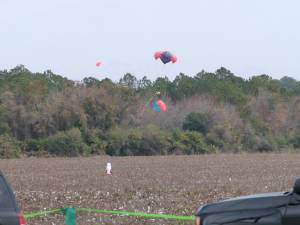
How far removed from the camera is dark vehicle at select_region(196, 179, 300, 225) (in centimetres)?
822

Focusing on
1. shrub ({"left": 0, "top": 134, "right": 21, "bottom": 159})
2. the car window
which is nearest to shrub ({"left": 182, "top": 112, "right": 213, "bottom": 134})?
shrub ({"left": 0, "top": 134, "right": 21, "bottom": 159})

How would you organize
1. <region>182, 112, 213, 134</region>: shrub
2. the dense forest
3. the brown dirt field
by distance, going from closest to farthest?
the brown dirt field → the dense forest → <region>182, 112, 213, 134</region>: shrub

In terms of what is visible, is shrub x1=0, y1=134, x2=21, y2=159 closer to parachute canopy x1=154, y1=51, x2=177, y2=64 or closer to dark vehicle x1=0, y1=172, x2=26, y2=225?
parachute canopy x1=154, y1=51, x2=177, y2=64

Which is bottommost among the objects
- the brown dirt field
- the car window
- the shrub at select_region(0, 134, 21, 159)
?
the brown dirt field

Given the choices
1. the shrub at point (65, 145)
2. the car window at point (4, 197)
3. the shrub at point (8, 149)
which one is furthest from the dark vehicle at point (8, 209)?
the shrub at point (65, 145)

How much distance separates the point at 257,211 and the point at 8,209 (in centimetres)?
305

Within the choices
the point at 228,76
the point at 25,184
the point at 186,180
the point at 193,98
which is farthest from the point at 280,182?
the point at 228,76

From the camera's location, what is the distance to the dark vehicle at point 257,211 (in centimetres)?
822

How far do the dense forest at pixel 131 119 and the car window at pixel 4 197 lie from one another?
59.9 metres

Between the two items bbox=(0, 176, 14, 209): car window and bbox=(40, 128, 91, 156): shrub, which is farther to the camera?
bbox=(40, 128, 91, 156): shrub

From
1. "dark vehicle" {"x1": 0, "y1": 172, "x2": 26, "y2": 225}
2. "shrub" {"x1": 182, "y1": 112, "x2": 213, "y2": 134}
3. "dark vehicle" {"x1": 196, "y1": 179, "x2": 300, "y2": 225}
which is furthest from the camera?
"shrub" {"x1": 182, "y1": 112, "x2": 213, "y2": 134}

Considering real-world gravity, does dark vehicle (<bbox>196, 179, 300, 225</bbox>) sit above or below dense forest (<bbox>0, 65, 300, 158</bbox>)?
below

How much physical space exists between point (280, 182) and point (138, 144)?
43013 mm

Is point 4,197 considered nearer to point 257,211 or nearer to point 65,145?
point 257,211
